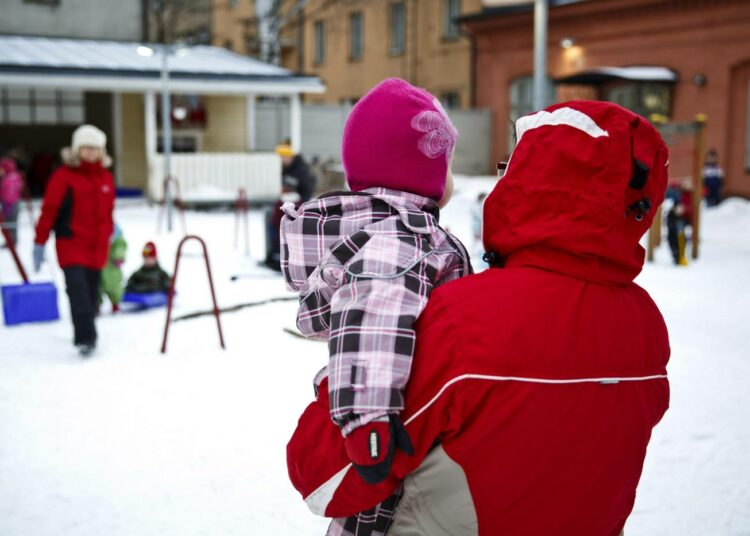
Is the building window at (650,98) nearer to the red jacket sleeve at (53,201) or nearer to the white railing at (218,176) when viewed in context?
the white railing at (218,176)

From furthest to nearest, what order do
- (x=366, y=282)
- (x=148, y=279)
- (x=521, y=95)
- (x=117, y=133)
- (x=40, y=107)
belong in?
(x=521, y=95) → (x=117, y=133) → (x=40, y=107) → (x=148, y=279) → (x=366, y=282)

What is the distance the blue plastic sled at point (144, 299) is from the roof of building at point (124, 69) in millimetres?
9248

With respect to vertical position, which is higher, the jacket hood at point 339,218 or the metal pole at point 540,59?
the metal pole at point 540,59

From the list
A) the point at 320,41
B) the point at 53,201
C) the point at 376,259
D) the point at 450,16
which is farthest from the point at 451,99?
the point at 376,259

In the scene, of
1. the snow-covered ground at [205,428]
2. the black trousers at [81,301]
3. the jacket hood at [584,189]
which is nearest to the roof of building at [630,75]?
the snow-covered ground at [205,428]

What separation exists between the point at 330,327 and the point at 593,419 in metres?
0.52

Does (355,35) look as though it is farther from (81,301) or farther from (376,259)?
(376,259)

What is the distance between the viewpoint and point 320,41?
36.9m

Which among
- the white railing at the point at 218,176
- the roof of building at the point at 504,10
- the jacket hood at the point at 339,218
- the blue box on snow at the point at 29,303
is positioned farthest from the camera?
the roof of building at the point at 504,10

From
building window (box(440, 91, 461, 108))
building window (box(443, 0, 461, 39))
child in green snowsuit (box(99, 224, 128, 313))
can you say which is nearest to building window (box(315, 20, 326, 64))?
building window (box(443, 0, 461, 39))

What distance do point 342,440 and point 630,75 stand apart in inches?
831

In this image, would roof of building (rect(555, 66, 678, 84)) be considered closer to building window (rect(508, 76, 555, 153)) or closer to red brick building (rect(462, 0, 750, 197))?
red brick building (rect(462, 0, 750, 197))

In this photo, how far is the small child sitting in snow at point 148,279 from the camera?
936 cm

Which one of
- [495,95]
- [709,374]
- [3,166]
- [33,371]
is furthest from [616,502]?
[495,95]
